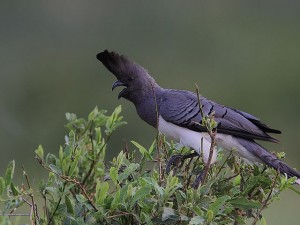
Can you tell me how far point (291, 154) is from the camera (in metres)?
7.69

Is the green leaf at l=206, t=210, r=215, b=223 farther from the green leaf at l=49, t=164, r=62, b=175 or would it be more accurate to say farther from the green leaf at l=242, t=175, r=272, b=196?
the green leaf at l=49, t=164, r=62, b=175

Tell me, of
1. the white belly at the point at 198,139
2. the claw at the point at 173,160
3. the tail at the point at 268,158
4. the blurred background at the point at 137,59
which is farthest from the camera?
the blurred background at the point at 137,59

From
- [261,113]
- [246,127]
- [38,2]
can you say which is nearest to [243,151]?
[246,127]

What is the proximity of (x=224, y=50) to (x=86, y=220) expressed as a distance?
26.1 ft

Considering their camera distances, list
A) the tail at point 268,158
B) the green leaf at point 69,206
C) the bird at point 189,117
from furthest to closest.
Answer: the bird at point 189,117
the tail at point 268,158
the green leaf at point 69,206

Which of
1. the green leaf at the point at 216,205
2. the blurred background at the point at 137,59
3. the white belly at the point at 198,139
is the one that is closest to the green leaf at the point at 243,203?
the green leaf at the point at 216,205

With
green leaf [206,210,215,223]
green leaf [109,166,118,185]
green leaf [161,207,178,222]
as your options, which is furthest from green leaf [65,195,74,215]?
green leaf [206,210,215,223]

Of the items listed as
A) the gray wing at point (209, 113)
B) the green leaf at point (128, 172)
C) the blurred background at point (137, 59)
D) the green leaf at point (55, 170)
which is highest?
the blurred background at point (137, 59)

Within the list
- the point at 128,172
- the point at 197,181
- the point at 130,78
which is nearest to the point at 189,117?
the point at 130,78

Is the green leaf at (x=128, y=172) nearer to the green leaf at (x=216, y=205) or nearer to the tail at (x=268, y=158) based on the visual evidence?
the green leaf at (x=216, y=205)

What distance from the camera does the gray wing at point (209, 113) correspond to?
3.60m

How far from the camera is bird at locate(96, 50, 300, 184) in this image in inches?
140

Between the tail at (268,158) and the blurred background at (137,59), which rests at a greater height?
the blurred background at (137,59)

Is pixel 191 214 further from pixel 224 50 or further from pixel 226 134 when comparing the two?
pixel 224 50
